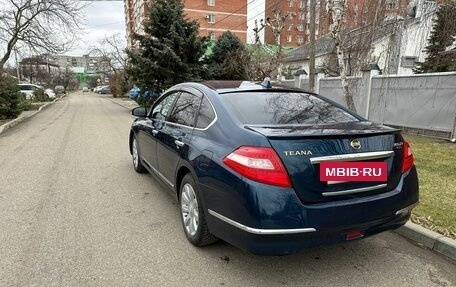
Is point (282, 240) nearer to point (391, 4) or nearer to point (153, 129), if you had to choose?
point (153, 129)

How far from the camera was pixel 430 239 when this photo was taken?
3348 mm

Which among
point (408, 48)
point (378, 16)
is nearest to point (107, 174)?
point (378, 16)

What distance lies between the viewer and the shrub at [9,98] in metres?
14.0

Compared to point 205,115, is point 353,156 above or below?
below

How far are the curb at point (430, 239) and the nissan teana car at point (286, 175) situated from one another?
62cm

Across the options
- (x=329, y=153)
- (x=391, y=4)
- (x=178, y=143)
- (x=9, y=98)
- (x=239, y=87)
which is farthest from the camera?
(x=9, y=98)

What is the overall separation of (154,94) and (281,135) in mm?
15626

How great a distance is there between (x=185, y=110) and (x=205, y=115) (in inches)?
23.7

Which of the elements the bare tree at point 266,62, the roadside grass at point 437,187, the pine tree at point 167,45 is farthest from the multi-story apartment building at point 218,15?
the roadside grass at point 437,187

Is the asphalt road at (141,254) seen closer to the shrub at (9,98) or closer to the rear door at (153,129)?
the rear door at (153,129)

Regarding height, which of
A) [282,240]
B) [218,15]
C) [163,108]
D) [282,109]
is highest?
[218,15]

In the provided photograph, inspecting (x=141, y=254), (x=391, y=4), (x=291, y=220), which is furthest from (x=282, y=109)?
(x=391, y=4)

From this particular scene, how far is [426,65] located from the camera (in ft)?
50.6

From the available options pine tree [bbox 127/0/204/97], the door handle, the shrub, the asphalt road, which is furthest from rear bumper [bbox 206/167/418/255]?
the shrub
